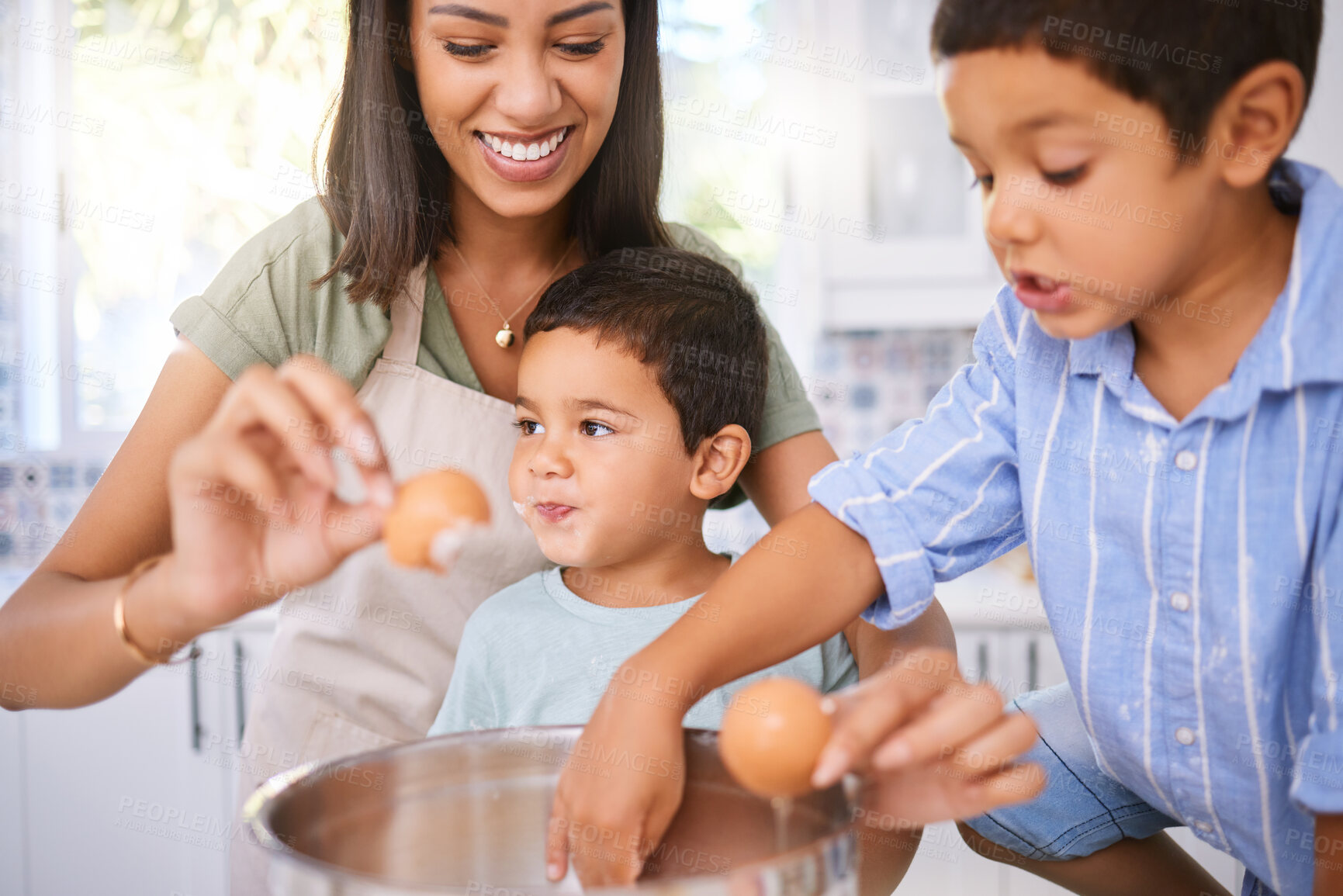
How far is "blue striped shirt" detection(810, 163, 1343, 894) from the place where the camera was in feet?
2.31

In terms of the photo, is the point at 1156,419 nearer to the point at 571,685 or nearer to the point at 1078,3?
the point at 1078,3

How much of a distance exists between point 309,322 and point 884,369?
6.01 ft

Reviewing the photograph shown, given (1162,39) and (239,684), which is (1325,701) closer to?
(1162,39)

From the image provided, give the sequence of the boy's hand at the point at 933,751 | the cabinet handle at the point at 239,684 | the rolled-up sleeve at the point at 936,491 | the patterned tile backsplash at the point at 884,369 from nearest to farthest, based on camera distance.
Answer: the boy's hand at the point at 933,751 < the rolled-up sleeve at the point at 936,491 < the cabinet handle at the point at 239,684 < the patterned tile backsplash at the point at 884,369

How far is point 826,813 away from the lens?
0.64 m

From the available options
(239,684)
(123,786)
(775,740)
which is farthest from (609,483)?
(123,786)

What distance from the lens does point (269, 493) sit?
2.04ft

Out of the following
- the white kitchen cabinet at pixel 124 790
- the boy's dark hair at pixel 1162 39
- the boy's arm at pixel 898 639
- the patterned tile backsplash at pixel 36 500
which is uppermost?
the boy's dark hair at pixel 1162 39

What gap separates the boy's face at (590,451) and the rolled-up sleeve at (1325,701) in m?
0.63

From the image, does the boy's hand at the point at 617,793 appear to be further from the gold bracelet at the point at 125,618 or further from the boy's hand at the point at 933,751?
the gold bracelet at the point at 125,618

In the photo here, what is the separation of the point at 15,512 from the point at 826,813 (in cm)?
249

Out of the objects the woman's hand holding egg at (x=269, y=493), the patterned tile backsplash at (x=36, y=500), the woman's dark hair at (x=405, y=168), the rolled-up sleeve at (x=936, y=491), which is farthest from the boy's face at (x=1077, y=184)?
the patterned tile backsplash at (x=36, y=500)

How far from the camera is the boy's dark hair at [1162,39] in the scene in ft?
2.21

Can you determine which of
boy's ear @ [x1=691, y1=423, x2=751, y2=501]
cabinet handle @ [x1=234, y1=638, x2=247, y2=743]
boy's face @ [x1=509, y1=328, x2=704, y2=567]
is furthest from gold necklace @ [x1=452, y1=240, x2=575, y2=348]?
cabinet handle @ [x1=234, y1=638, x2=247, y2=743]
